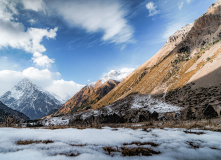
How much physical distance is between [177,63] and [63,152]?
94.2m

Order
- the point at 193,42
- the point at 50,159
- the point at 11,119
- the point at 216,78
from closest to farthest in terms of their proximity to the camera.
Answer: the point at 50,159 → the point at 11,119 → the point at 216,78 → the point at 193,42

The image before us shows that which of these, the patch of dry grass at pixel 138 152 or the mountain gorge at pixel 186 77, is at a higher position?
the mountain gorge at pixel 186 77

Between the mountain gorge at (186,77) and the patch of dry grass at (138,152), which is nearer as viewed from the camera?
the patch of dry grass at (138,152)

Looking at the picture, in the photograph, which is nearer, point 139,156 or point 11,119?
point 139,156

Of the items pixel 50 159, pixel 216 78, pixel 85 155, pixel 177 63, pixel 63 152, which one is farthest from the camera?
pixel 177 63

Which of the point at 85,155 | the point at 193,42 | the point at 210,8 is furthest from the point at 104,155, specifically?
the point at 210,8

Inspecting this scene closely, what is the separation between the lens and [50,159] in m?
2.78

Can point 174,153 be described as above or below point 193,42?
below

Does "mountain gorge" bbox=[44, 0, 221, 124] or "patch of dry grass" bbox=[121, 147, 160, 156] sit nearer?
"patch of dry grass" bbox=[121, 147, 160, 156]

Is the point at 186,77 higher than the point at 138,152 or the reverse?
higher

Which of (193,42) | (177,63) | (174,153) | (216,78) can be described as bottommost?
(174,153)

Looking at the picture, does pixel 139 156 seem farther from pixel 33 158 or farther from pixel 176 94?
pixel 176 94

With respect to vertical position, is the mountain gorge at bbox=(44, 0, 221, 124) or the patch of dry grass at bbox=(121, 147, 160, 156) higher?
the mountain gorge at bbox=(44, 0, 221, 124)

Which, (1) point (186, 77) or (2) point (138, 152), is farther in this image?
(1) point (186, 77)
